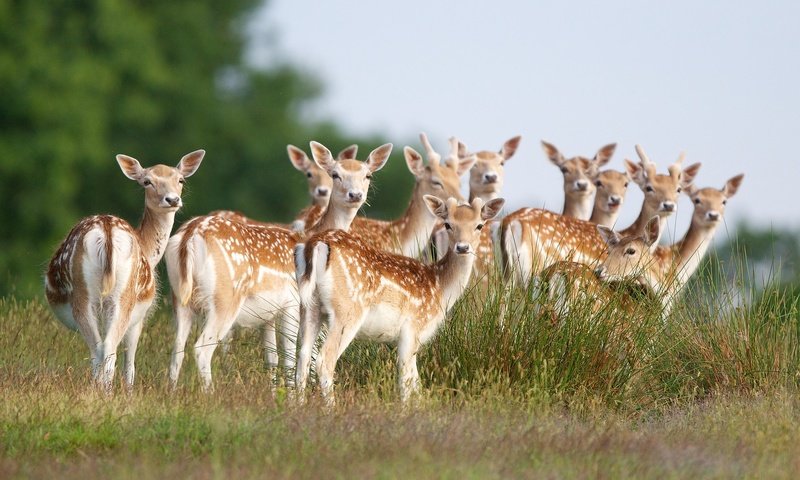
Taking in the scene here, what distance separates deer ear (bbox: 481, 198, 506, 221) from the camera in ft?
24.1

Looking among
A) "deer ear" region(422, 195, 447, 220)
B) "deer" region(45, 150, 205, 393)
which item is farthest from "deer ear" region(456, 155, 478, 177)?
"deer" region(45, 150, 205, 393)

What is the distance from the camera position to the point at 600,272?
7809 mm

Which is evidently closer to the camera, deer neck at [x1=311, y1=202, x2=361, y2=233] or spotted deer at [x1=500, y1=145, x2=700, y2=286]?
deer neck at [x1=311, y1=202, x2=361, y2=233]

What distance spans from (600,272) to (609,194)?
2.91 meters

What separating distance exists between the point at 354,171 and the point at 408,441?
3586mm

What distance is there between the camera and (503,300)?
7.02 meters

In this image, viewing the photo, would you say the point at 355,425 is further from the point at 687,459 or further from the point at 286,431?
the point at 687,459

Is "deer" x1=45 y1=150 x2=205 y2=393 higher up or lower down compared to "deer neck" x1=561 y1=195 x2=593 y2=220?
lower down

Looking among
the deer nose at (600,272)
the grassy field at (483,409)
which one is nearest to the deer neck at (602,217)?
the grassy field at (483,409)

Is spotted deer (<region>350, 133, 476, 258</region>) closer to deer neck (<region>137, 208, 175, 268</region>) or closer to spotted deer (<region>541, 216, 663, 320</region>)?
spotted deer (<region>541, 216, 663, 320</region>)

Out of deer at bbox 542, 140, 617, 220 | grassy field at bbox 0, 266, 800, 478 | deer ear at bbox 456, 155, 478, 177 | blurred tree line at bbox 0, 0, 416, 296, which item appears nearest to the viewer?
grassy field at bbox 0, 266, 800, 478

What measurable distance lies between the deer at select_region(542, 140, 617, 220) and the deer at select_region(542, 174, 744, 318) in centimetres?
88

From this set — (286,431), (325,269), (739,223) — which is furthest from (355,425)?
(739,223)

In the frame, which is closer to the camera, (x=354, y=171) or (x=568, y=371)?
(x=568, y=371)
